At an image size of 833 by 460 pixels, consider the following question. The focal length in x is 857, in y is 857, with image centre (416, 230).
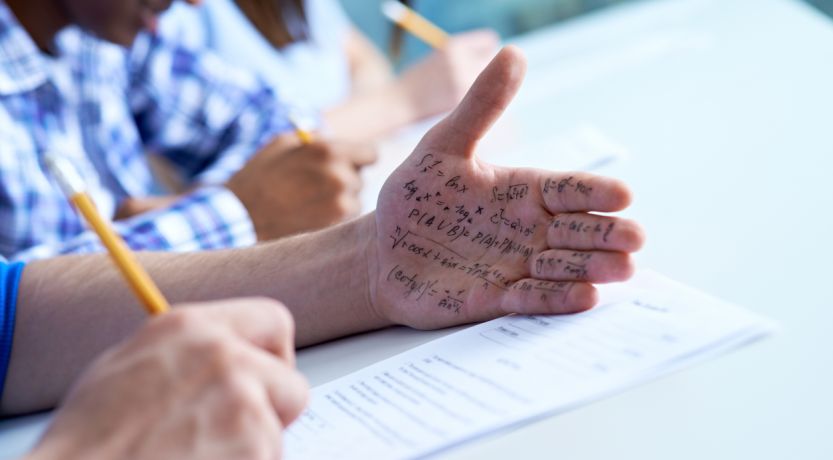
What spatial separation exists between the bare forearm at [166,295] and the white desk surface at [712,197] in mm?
29

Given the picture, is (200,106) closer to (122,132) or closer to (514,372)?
(122,132)

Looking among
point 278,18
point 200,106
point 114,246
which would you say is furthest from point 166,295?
point 278,18

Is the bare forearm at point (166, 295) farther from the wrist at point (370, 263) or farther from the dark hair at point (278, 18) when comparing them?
the dark hair at point (278, 18)

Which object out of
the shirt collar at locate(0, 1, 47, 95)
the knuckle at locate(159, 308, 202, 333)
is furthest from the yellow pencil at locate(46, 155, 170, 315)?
the shirt collar at locate(0, 1, 47, 95)

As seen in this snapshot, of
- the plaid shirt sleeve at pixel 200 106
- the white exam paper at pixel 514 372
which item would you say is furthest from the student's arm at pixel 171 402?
the plaid shirt sleeve at pixel 200 106

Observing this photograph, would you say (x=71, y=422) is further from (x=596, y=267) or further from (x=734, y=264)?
(x=734, y=264)

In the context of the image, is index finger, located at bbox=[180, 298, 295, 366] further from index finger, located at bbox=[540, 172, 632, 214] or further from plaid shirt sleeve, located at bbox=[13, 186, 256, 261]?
plaid shirt sleeve, located at bbox=[13, 186, 256, 261]

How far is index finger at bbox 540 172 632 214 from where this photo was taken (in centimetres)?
61

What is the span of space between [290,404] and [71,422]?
11cm

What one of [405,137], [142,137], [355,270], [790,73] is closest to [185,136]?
[142,137]

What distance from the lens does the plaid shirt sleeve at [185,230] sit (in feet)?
3.12

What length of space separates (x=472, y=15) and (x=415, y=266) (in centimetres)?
156

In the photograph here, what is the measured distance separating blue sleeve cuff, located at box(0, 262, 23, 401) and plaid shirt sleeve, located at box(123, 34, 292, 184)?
0.52 meters

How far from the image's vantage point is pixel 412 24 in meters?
1.47
